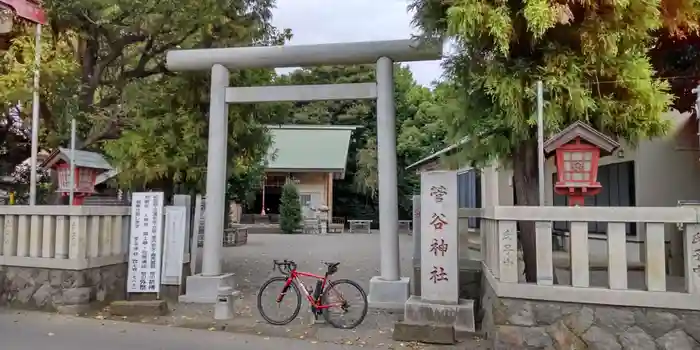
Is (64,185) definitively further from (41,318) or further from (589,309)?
(589,309)

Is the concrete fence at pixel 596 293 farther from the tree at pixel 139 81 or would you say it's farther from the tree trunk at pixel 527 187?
the tree at pixel 139 81

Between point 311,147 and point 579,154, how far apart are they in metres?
24.5

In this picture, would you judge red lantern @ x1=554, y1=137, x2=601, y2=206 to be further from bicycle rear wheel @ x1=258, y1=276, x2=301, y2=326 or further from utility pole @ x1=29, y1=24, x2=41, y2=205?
utility pole @ x1=29, y1=24, x2=41, y2=205

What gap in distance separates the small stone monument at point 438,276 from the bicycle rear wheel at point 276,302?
162 centimetres

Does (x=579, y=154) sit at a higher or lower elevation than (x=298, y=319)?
higher

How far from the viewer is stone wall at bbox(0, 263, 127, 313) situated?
8.03 meters

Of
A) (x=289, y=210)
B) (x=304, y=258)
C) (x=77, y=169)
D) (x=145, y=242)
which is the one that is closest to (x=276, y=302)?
(x=145, y=242)

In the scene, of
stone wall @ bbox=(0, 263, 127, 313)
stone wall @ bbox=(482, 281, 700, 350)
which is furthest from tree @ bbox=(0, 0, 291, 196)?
stone wall @ bbox=(482, 281, 700, 350)

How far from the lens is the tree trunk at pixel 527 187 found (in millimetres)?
6922

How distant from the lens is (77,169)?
8555 millimetres

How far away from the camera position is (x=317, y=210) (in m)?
27.6

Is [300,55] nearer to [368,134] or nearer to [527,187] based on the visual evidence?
[527,187]

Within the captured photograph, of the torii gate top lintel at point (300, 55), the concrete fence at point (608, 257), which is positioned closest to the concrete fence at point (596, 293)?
the concrete fence at point (608, 257)

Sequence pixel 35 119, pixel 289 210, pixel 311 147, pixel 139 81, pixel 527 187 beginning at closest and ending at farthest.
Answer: pixel 527 187 → pixel 35 119 → pixel 139 81 → pixel 289 210 → pixel 311 147
